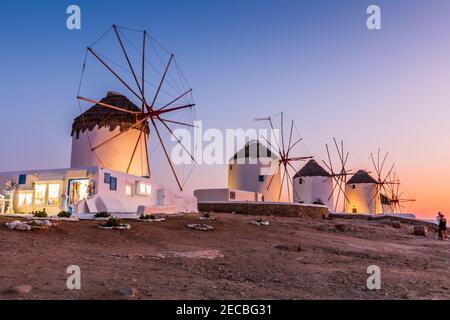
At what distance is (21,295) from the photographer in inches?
205

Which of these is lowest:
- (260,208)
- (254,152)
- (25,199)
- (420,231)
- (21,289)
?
(420,231)

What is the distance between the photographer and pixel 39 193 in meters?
20.0

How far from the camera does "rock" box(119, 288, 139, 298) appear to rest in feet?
17.2

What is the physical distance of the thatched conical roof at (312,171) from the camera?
46.3 m

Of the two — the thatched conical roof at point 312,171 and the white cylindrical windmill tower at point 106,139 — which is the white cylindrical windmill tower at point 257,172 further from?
the white cylindrical windmill tower at point 106,139

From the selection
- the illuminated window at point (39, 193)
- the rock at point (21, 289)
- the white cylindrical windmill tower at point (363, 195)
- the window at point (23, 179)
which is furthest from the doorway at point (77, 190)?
the white cylindrical windmill tower at point (363, 195)

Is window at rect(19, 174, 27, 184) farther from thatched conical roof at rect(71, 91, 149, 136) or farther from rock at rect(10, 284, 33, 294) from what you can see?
rock at rect(10, 284, 33, 294)

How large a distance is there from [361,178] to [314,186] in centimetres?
924

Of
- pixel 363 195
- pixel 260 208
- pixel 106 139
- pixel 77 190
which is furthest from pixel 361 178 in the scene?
pixel 77 190

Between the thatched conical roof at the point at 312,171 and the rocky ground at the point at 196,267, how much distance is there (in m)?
32.8

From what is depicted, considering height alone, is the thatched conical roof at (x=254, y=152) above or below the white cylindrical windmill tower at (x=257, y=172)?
above

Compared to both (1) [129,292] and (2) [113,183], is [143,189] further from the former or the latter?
(1) [129,292]
